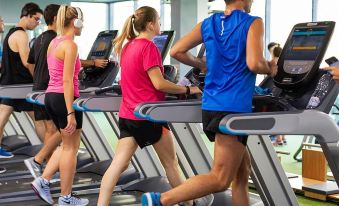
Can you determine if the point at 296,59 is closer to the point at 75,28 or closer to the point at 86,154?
the point at 75,28

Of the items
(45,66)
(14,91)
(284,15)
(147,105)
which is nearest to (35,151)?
(14,91)

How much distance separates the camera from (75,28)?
13.1 ft

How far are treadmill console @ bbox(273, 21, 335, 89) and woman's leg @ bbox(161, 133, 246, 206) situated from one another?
1.57 ft

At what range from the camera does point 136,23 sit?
356 centimetres

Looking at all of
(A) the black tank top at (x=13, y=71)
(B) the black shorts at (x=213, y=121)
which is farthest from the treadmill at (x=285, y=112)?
(A) the black tank top at (x=13, y=71)

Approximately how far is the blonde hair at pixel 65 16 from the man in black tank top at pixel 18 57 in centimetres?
156

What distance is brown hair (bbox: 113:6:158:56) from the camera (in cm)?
354

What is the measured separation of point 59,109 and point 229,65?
5.20 ft

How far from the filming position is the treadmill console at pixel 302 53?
2.96 metres

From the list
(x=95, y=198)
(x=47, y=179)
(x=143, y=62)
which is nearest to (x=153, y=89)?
(x=143, y=62)

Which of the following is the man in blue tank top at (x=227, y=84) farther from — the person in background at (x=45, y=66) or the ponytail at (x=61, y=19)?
the person in background at (x=45, y=66)

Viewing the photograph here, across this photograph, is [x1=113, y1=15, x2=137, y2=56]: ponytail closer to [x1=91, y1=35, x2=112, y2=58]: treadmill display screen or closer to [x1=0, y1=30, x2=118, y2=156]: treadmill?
[x1=0, y1=30, x2=118, y2=156]: treadmill

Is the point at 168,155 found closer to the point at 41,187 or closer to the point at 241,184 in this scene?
the point at 241,184

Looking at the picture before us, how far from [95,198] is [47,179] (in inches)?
23.2
